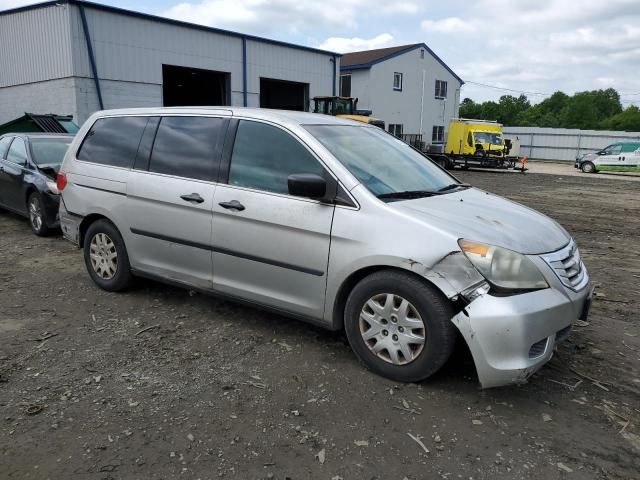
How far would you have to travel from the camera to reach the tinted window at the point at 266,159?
12.7ft

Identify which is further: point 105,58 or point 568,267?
point 105,58

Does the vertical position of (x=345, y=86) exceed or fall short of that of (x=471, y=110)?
it falls short

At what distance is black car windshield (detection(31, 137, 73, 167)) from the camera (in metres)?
8.09

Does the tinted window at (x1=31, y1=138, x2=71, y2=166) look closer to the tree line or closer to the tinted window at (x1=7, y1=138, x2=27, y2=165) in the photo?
A: the tinted window at (x1=7, y1=138, x2=27, y2=165)

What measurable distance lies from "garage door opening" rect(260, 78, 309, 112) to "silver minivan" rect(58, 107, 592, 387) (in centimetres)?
2498

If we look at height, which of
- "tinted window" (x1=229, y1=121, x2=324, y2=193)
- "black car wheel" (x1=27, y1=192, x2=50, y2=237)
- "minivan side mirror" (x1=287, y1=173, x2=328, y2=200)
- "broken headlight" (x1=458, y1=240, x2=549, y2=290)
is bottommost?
"black car wheel" (x1=27, y1=192, x2=50, y2=237)

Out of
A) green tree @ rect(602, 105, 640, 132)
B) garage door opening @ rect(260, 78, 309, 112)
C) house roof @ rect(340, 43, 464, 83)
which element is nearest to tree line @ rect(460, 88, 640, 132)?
green tree @ rect(602, 105, 640, 132)

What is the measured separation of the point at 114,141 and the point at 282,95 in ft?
89.8

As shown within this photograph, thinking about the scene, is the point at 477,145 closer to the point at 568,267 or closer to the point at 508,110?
the point at 568,267

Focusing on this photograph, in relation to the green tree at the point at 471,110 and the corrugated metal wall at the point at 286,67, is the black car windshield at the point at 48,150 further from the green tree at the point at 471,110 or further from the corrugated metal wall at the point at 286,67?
the green tree at the point at 471,110

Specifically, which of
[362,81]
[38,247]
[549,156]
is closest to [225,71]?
[362,81]

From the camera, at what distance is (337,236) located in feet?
11.7

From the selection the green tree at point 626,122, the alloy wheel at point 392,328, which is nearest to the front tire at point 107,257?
the alloy wheel at point 392,328

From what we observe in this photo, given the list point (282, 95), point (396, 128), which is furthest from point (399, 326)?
point (396, 128)
